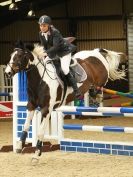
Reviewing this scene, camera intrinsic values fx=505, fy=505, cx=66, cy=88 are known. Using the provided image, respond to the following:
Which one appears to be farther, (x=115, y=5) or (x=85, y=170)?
(x=115, y=5)

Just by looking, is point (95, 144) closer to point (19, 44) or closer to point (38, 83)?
point (38, 83)

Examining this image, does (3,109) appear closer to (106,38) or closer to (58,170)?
(58,170)

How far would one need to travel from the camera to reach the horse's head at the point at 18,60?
22.0 ft

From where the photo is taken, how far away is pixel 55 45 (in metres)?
6.93

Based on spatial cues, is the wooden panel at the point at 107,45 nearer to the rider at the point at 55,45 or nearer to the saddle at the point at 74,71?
the saddle at the point at 74,71

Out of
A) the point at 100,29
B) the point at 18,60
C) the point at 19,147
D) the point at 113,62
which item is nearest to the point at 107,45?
the point at 100,29

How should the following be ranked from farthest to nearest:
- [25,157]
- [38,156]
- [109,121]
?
[109,121]
[25,157]
[38,156]

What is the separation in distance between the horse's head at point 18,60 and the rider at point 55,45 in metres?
0.29

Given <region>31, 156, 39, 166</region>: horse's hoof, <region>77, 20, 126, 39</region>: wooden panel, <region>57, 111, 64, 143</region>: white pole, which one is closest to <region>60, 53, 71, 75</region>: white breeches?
<region>57, 111, 64, 143</region>: white pole

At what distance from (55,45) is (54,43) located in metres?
0.03

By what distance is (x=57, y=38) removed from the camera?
6984 mm

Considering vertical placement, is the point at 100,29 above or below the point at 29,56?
above

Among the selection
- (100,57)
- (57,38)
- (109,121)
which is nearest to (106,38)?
(109,121)

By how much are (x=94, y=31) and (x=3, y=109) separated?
13.6 metres
